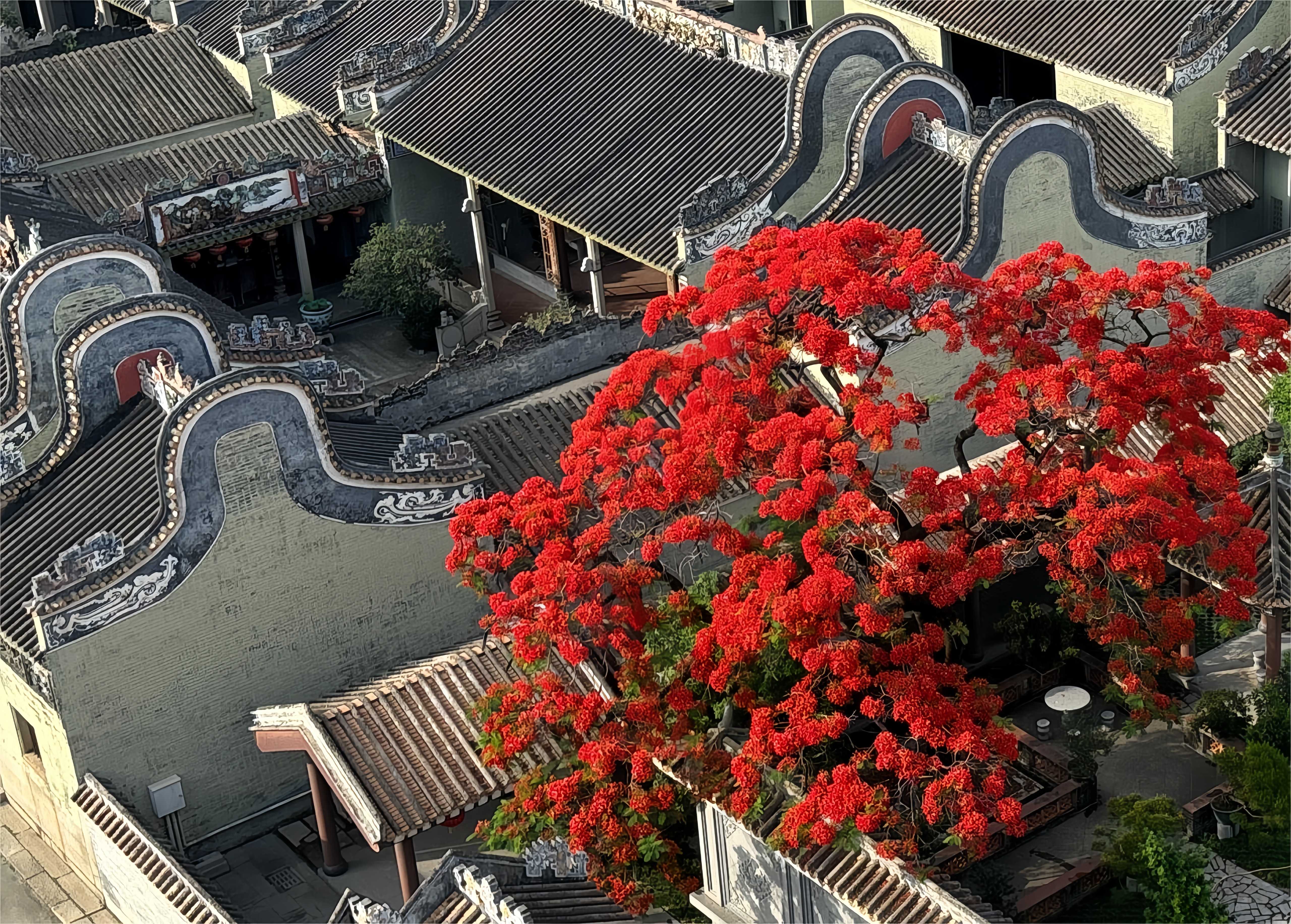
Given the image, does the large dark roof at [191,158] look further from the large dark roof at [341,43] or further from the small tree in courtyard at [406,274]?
the small tree in courtyard at [406,274]

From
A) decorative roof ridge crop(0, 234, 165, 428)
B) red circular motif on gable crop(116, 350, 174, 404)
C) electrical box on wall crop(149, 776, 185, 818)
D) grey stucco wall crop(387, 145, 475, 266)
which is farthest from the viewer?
grey stucco wall crop(387, 145, 475, 266)

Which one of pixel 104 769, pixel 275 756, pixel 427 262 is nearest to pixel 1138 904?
pixel 275 756

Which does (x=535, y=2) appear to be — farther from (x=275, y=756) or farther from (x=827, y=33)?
(x=275, y=756)

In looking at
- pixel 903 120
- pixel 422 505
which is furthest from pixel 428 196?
pixel 422 505

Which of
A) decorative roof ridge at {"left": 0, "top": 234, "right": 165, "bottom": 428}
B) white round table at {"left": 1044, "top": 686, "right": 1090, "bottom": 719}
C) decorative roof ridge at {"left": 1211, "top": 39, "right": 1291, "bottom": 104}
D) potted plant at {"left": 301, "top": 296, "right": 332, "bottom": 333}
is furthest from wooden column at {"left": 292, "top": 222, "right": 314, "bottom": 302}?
white round table at {"left": 1044, "top": 686, "right": 1090, "bottom": 719}

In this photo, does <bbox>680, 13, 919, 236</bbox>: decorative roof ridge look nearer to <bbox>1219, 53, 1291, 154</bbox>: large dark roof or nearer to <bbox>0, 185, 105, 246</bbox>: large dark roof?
<bbox>1219, 53, 1291, 154</bbox>: large dark roof

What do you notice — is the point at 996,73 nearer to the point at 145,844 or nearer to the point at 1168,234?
the point at 1168,234
